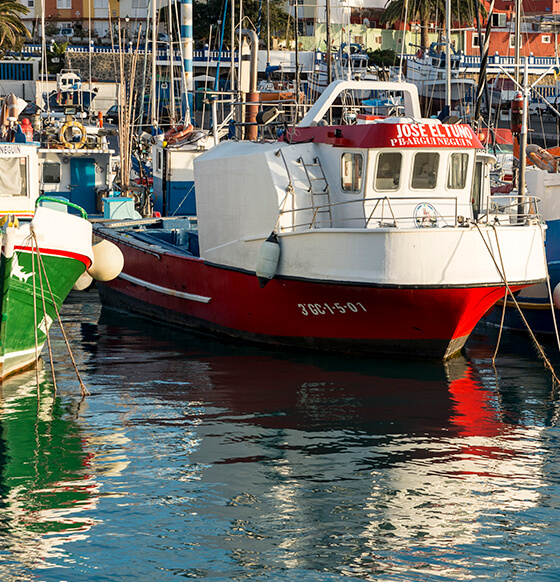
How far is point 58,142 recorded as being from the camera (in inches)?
997

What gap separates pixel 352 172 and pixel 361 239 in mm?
1718

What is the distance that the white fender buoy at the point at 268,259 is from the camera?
14.9 metres

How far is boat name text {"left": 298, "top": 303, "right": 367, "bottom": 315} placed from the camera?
14.6m

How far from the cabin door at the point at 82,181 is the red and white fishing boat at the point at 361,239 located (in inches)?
363

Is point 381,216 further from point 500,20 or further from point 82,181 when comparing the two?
point 500,20

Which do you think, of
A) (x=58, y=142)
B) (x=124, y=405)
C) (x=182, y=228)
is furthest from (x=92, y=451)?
(x=58, y=142)

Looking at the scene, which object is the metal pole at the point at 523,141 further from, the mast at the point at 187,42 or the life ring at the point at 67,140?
the mast at the point at 187,42

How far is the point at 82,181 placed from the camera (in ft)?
84.1

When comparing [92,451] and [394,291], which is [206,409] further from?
[394,291]

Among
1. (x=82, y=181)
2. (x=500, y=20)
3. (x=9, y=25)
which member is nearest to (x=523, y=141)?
(x=82, y=181)

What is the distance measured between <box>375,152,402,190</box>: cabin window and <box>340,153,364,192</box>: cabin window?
29 cm

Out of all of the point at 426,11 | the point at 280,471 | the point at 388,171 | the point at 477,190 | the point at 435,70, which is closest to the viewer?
the point at 280,471

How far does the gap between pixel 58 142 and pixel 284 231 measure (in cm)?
1221

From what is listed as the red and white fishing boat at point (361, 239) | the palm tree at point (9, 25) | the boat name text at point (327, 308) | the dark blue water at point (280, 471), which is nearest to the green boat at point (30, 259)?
the dark blue water at point (280, 471)
